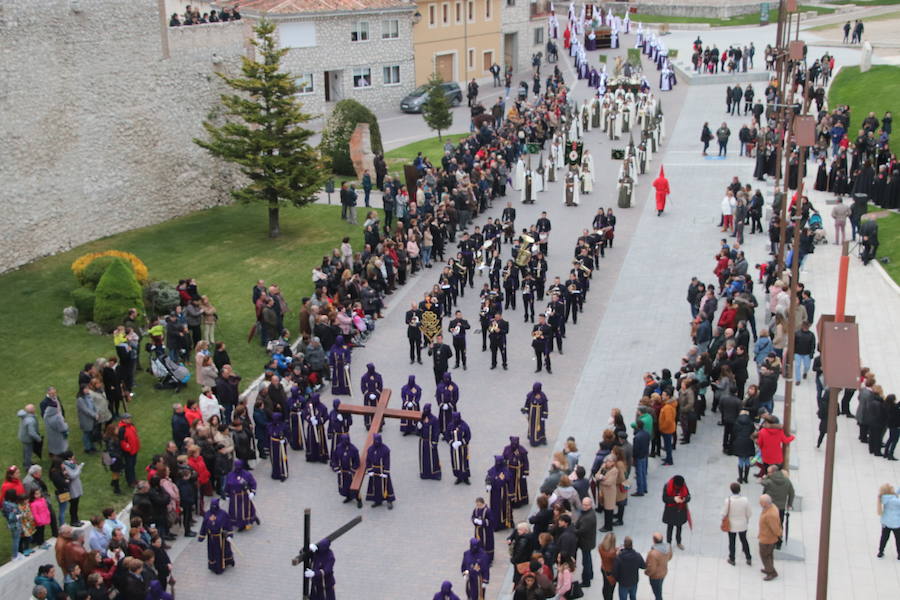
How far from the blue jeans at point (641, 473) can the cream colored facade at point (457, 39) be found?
1524 inches

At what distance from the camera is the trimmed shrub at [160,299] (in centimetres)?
2598

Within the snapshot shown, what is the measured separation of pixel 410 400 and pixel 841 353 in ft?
33.5

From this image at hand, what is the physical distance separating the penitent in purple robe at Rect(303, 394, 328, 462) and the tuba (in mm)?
8646

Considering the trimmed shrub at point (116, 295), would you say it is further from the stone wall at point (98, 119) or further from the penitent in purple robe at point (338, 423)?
Answer: the penitent in purple robe at point (338, 423)

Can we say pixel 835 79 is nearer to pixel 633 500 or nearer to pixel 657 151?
pixel 657 151

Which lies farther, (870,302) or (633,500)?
(870,302)

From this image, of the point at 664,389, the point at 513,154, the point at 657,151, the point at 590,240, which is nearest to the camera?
the point at 664,389

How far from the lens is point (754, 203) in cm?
3139

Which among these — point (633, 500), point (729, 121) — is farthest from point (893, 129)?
point (633, 500)

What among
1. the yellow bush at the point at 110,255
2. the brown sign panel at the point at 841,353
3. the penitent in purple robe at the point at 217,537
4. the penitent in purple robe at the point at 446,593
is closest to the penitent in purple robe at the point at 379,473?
the penitent in purple robe at the point at 217,537

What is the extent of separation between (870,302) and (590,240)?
22.9ft

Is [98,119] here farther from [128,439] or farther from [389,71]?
[389,71]

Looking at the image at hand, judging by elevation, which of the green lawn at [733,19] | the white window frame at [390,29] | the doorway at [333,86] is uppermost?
the white window frame at [390,29]

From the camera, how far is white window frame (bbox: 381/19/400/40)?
5294cm
